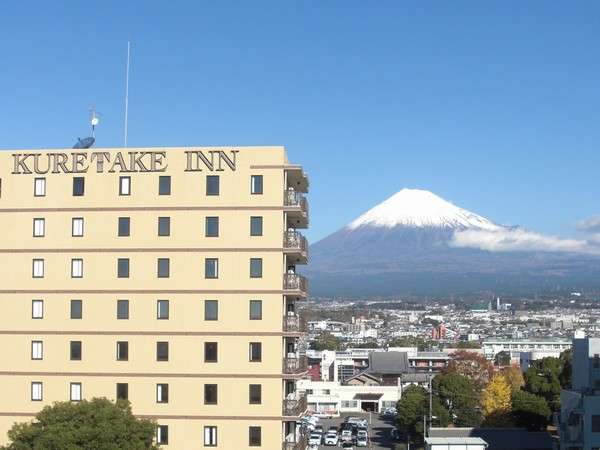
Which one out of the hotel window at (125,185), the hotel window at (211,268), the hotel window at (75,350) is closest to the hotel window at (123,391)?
the hotel window at (75,350)

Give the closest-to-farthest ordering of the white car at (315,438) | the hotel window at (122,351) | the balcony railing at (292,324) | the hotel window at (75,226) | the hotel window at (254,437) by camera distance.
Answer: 1. the hotel window at (254,437)
2. the balcony railing at (292,324)
3. the hotel window at (122,351)
4. the hotel window at (75,226)
5. the white car at (315,438)

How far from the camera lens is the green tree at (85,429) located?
35.8 metres

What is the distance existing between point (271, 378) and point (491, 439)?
95.5ft

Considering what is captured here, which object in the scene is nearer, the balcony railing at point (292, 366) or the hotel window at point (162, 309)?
the balcony railing at point (292, 366)

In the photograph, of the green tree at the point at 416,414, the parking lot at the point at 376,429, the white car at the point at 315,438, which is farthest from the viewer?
the parking lot at the point at 376,429

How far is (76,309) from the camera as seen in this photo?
4128cm

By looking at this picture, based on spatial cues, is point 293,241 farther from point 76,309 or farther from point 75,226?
point 76,309

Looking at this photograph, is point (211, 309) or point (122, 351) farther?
point (122, 351)

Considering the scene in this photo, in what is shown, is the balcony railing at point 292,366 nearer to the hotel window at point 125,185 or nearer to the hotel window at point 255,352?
the hotel window at point 255,352

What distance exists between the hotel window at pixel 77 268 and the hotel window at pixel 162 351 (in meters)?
4.13

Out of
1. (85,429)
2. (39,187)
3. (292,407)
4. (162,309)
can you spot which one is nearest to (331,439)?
(292,407)

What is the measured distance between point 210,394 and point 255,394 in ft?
5.68

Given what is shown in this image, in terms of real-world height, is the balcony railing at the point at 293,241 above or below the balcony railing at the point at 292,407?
above

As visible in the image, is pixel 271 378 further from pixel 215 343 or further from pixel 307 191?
pixel 307 191
